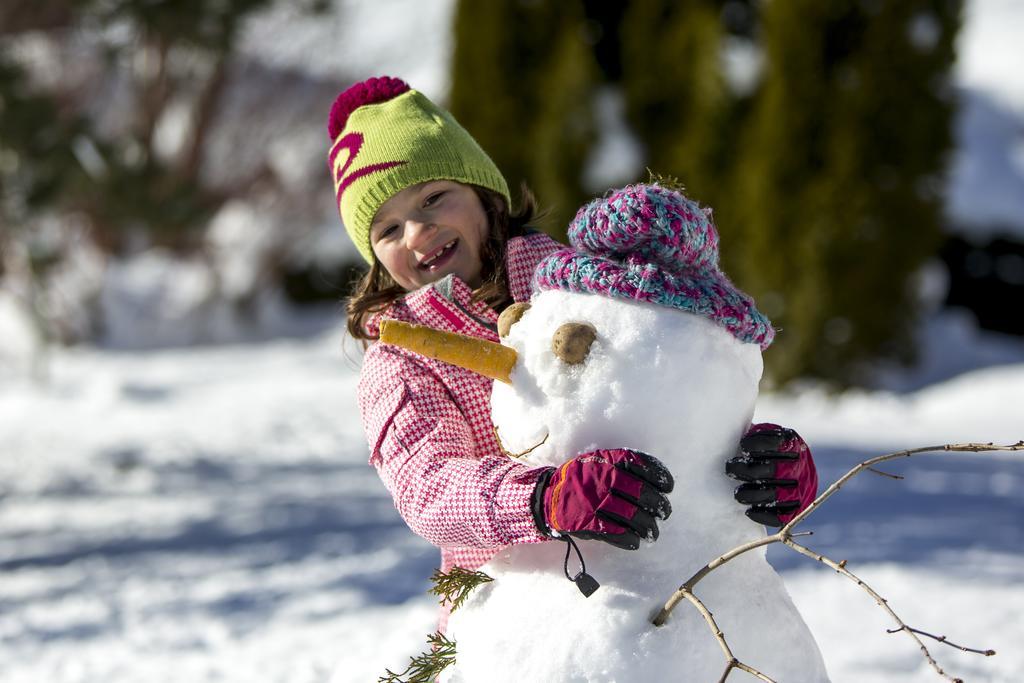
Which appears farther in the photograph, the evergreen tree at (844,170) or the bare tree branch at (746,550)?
the evergreen tree at (844,170)

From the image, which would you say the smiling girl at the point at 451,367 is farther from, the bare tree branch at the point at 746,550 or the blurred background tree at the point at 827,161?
the blurred background tree at the point at 827,161

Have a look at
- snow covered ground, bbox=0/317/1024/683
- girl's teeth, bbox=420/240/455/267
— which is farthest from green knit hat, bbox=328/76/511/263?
snow covered ground, bbox=0/317/1024/683

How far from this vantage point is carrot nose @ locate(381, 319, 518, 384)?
1715 mm

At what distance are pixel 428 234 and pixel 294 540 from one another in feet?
11.4

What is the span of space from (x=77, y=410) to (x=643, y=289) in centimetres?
847

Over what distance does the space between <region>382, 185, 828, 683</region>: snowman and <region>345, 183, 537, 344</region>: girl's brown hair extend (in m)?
0.37

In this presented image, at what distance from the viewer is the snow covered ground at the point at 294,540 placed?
3.43 meters

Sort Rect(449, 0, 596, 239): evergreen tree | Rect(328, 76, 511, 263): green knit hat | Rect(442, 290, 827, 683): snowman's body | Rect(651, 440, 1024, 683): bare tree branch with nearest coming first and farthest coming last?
Rect(651, 440, 1024, 683): bare tree branch
Rect(442, 290, 827, 683): snowman's body
Rect(328, 76, 511, 263): green knit hat
Rect(449, 0, 596, 239): evergreen tree

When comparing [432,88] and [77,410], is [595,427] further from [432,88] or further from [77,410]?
[432,88]

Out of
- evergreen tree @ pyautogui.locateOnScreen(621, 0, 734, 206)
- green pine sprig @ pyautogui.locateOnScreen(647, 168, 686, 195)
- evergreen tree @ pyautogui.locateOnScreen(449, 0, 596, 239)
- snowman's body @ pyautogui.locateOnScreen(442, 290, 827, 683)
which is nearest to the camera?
snowman's body @ pyautogui.locateOnScreen(442, 290, 827, 683)

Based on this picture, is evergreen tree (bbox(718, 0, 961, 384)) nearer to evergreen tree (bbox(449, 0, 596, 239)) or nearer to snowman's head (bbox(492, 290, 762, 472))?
evergreen tree (bbox(449, 0, 596, 239))

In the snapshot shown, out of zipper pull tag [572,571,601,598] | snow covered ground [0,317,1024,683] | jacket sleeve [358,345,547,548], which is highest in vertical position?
jacket sleeve [358,345,547,548]

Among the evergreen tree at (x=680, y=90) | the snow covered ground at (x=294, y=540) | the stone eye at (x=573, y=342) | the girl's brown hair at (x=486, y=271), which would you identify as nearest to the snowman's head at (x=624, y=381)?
the stone eye at (x=573, y=342)

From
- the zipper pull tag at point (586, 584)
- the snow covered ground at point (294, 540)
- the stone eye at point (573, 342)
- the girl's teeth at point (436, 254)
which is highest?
the girl's teeth at point (436, 254)
